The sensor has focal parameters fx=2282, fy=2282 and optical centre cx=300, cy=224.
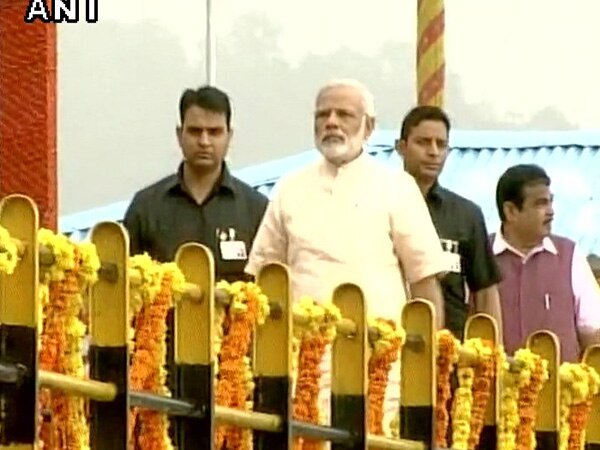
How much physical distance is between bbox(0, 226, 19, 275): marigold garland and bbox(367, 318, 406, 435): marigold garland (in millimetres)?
1485

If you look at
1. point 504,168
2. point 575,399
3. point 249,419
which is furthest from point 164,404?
point 504,168

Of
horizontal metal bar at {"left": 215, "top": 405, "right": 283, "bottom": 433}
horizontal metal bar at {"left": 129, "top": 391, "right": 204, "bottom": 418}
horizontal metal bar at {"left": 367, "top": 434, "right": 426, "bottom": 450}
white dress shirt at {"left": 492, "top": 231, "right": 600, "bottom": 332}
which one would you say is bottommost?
horizontal metal bar at {"left": 367, "top": 434, "right": 426, "bottom": 450}

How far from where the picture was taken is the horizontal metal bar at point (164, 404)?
4.43 metres

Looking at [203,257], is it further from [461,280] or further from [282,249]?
[461,280]

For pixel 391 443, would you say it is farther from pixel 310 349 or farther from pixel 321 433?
pixel 310 349

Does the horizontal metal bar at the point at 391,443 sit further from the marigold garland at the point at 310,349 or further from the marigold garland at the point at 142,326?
the marigold garland at the point at 142,326

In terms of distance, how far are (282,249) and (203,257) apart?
145 cm

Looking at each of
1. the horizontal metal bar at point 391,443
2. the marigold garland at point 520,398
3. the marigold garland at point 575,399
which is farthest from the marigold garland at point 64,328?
the marigold garland at point 575,399

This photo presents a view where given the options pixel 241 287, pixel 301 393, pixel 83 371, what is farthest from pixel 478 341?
pixel 83 371

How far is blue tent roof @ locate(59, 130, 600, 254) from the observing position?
12.5 metres

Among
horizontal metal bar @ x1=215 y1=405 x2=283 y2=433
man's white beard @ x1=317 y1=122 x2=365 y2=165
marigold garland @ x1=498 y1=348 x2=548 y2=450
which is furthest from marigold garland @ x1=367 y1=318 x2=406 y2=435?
man's white beard @ x1=317 y1=122 x2=365 y2=165

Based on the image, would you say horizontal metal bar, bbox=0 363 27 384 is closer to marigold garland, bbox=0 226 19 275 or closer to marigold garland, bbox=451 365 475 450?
marigold garland, bbox=0 226 19 275

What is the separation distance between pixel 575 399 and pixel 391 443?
3.71ft

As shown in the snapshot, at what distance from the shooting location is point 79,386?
425cm
